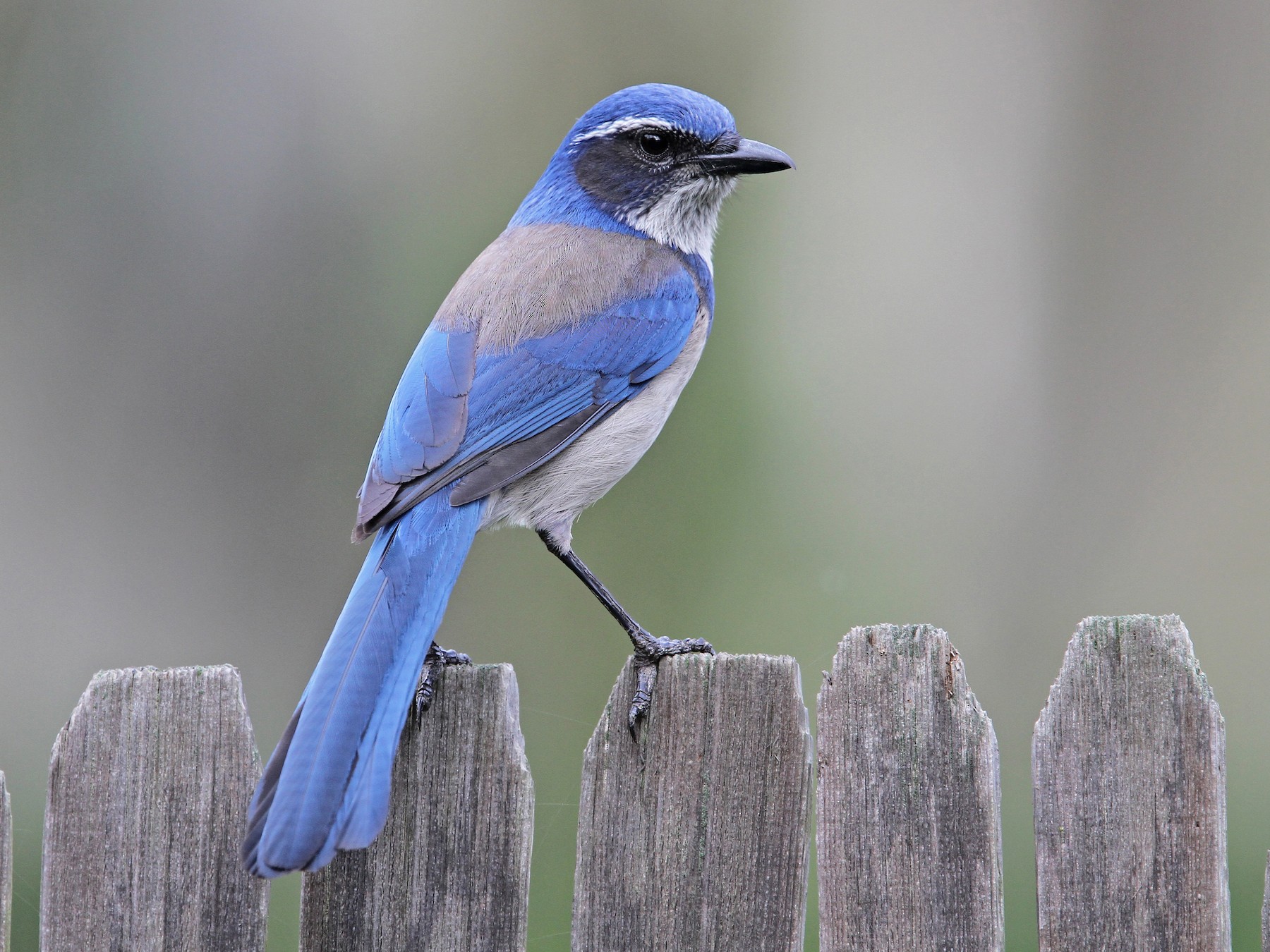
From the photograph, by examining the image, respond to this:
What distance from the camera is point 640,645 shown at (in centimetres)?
327

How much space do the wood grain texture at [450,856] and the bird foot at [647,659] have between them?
26 cm

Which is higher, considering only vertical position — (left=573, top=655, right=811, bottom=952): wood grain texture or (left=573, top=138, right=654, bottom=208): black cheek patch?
(left=573, top=138, right=654, bottom=208): black cheek patch

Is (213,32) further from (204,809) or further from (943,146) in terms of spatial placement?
(204,809)

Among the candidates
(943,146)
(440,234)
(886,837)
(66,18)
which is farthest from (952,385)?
(66,18)

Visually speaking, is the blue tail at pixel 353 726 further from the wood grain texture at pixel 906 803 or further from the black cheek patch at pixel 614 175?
the black cheek patch at pixel 614 175

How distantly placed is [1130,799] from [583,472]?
1.86m

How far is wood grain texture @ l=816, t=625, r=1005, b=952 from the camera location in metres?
2.62

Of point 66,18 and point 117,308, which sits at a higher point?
point 66,18

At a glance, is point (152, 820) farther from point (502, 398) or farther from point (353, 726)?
point (502, 398)

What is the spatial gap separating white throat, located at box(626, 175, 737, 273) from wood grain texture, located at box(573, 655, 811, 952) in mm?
2311

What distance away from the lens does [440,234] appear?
6.86 meters

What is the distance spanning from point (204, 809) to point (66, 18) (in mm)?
5180

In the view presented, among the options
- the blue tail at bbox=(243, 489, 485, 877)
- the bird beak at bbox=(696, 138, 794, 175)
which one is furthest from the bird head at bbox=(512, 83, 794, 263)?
the blue tail at bbox=(243, 489, 485, 877)

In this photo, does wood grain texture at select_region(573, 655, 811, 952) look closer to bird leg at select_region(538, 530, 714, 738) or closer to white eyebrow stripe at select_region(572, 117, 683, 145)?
bird leg at select_region(538, 530, 714, 738)
